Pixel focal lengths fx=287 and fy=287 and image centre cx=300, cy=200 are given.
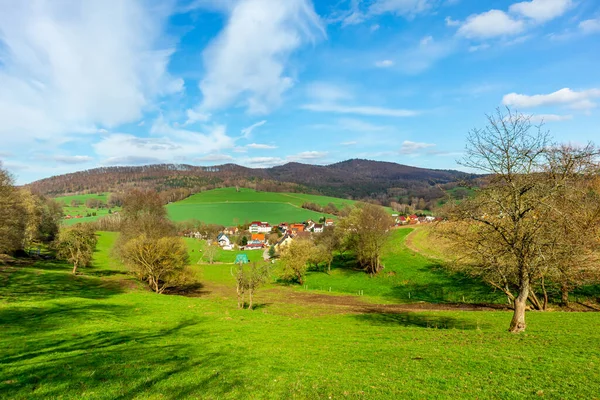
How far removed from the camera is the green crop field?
14425cm

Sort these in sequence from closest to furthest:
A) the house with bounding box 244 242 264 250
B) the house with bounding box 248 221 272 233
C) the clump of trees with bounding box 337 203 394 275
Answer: the clump of trees with bounding box 337 203 394 275, the house with bounding box 244 242 264 250, the house with bounding box 248 221 272 233

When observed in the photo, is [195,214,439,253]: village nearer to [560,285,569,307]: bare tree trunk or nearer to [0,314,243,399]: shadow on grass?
[560,285,569,307]: bare tree trunk

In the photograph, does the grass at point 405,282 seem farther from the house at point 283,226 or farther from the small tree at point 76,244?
the house at point 283,226

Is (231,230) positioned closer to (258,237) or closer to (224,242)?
(224,242)

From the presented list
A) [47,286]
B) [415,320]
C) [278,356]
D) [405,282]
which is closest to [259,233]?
[405,282]

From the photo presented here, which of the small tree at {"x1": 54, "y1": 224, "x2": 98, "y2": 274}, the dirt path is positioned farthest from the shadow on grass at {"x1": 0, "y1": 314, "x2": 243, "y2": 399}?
the small tree at {"x1": 54, "y1": 224, "x2": 98, "y2": 274}

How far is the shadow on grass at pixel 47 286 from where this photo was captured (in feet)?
93.5

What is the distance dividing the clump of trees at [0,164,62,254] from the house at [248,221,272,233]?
249 ft

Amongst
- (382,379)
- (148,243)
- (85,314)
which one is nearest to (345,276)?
(148,243)

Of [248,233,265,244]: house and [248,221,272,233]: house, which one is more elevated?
[248,221,272,233]: house

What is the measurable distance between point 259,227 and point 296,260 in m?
90.3

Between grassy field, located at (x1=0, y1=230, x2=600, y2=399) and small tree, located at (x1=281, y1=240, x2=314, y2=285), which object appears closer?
grassy field, located at (x1=0, y1=230, x2=600, y2=399)

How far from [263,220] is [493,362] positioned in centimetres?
13776

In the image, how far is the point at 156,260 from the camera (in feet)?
137
